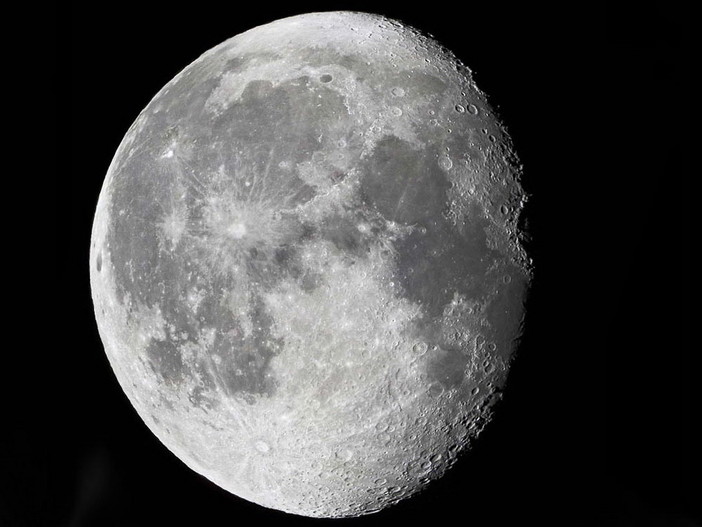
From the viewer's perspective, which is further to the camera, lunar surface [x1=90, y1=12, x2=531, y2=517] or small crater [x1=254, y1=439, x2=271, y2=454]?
small crater [x1=254, y1=439, x2=271, y2=454]

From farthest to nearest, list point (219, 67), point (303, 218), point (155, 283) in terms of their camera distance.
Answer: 1. point (219, 67)
2. point (155, 283)
3. point (303, 218)

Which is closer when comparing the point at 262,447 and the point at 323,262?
the point at 323,262

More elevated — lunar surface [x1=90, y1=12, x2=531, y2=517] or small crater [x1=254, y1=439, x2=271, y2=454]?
lunar surface [x1=90, y1=12, x2=531, y2=517]

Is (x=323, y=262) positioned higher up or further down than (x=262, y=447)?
higher up

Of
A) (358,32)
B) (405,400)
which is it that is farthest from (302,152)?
(405,400)

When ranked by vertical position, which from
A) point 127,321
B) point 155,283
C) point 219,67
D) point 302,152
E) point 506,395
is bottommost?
point 506,395

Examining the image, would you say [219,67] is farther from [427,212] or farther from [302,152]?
[427,212]

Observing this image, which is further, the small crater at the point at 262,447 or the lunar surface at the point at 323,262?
the small crater at the point at 262,447

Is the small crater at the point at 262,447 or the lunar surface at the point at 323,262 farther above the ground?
the lunar surface at the point at 323,262
